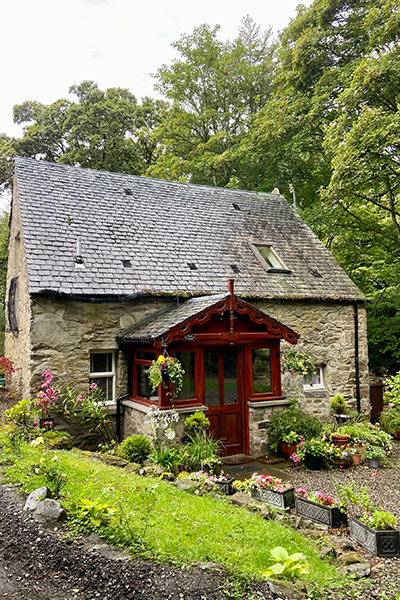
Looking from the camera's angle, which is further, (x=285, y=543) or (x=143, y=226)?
(x=143, y=226)

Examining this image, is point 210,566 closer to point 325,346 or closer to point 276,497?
point 276,497

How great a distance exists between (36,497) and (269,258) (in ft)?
31.8

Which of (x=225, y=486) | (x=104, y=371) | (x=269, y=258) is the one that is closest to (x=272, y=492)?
(x=225, y=486)

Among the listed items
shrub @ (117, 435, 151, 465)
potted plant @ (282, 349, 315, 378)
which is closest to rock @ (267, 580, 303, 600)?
shrub @ (117, 435, 151, 465)

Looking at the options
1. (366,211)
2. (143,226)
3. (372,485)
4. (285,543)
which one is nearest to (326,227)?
(366,211)

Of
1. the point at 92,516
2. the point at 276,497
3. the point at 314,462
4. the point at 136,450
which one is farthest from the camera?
the point at 314,462

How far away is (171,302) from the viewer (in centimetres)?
988

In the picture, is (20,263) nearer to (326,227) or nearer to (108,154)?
(326,227)

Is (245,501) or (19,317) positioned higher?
(19,317)

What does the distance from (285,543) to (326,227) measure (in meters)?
13.7

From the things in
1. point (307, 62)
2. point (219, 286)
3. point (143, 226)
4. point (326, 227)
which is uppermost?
point (307, 62)

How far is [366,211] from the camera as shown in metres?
16.2

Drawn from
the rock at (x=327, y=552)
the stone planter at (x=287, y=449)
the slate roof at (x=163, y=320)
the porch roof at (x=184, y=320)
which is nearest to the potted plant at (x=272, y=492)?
the rock at (x=327, y=552)

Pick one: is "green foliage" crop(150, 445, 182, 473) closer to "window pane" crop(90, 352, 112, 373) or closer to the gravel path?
the gravel path
